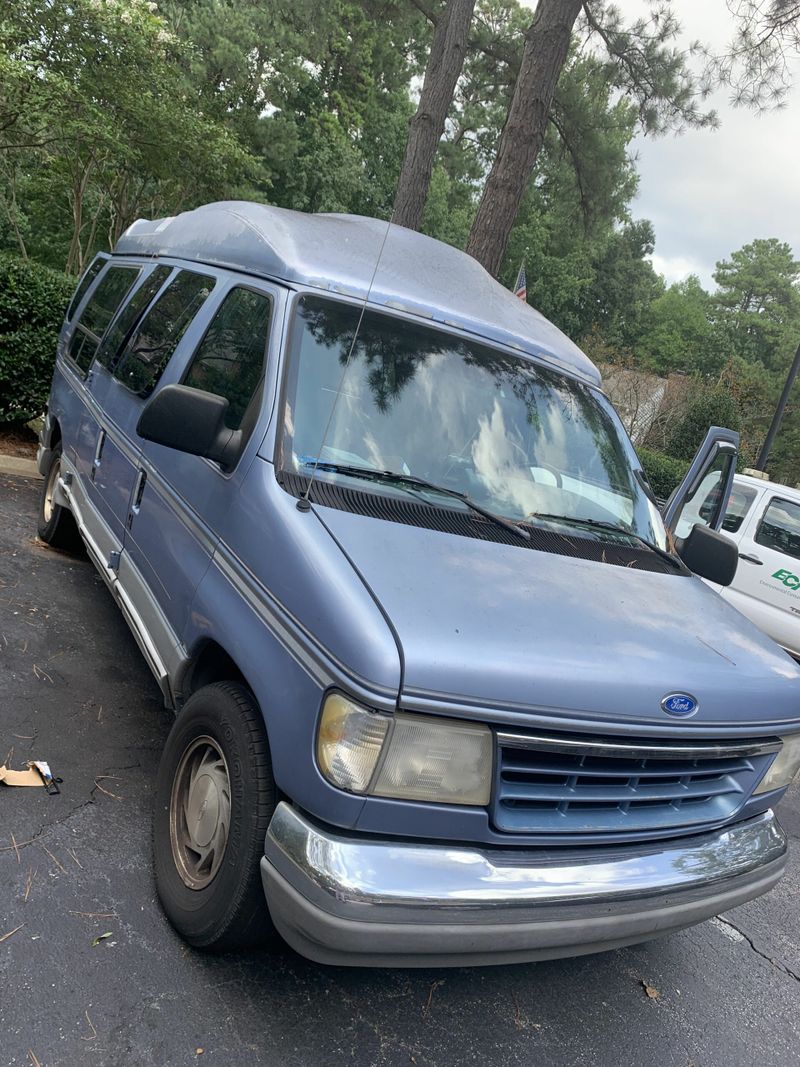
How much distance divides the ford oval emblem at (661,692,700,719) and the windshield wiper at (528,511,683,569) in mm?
944

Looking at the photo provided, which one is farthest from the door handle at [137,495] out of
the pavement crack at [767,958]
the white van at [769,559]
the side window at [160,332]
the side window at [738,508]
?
the side window at [738,508]

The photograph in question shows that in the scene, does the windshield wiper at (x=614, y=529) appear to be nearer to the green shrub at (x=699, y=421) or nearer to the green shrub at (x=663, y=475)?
the green shrub at (x=663, y=475)

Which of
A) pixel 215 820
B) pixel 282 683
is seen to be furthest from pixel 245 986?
pixel 282 683

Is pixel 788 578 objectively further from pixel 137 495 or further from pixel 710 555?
pixel 137 495

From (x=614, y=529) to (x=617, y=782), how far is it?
1198 mm

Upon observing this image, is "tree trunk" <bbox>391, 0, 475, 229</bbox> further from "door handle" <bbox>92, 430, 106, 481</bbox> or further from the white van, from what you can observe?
"door handle" <bbox>92, 430, 106, 481</bbox>

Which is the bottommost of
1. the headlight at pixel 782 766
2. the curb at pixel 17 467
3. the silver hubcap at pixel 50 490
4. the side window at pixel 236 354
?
the curb at pixel 17 467

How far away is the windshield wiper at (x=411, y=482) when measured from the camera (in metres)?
2.60

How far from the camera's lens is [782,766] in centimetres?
265

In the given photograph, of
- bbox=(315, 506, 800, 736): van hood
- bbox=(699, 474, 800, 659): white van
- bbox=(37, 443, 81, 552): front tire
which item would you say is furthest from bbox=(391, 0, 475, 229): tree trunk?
bbox=(315, 506, 800, 736): van hood

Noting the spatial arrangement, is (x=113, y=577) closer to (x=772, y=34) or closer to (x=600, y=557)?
(x=600, y=557)

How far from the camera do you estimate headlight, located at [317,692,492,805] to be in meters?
1.89

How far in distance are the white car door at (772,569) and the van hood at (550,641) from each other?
18.3 feet

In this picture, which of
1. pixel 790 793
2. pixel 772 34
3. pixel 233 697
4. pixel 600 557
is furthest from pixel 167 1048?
pixel 772 34
